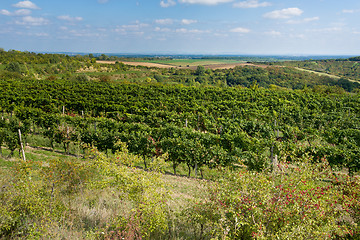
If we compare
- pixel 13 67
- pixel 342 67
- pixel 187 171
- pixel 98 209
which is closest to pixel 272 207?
pixel 98 209

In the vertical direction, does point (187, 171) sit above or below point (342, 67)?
below

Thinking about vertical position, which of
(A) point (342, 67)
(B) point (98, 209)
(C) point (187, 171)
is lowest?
(C) point (187, 171)

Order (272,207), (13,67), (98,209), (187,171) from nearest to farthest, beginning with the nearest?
(272,207) < (98,209) < (187,171) < (13,67)

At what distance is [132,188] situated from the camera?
5.88m

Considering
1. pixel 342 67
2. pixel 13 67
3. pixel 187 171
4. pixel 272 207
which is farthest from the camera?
pixel 342 67

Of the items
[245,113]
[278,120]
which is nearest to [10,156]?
[245,113]

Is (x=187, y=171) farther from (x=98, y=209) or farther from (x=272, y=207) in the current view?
(x=272, y=207)

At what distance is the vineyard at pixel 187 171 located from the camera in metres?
5.17

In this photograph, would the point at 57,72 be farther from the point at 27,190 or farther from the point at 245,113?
the point at 27,190

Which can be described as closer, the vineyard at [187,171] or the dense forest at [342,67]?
the vineyard at [187,171]

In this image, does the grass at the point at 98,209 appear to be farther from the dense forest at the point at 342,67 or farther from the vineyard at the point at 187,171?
the dense forest at the point at 342,67

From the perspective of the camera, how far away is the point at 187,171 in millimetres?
15609

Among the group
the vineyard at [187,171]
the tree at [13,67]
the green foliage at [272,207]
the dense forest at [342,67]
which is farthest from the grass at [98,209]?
the dense forest at [342,67]

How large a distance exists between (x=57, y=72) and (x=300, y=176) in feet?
293
